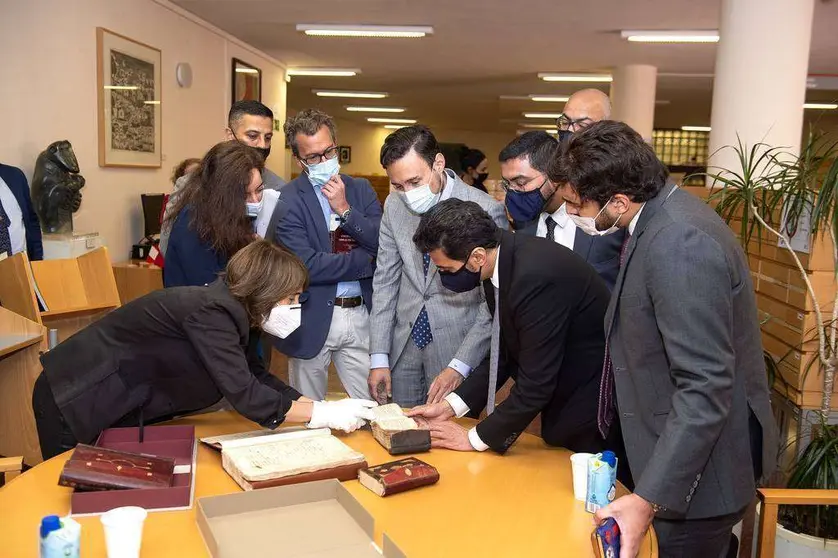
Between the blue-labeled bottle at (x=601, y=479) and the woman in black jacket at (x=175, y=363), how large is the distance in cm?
72

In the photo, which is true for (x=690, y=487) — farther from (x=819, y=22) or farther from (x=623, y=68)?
(x=623, y=68)

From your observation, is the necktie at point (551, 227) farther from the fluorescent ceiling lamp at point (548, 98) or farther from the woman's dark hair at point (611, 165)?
the fluorescent ceiling lamp at point (548, 98)

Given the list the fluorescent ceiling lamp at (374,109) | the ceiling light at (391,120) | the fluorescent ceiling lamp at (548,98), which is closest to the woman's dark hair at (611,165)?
the fluorescent ceiling lamp at (548,98)

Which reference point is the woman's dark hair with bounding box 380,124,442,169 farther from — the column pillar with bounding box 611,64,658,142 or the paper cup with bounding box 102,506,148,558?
the column pillar with bounding box 611,64,658,142

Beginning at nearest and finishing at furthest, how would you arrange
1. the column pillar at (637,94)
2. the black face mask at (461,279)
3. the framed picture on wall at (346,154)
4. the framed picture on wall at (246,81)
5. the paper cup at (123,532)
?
the paper cup at (123,532)
the black face mask at (461,279)
the framed picture on wall at (246,81)
the column pillar at (637,94)
the framed picture on wall at (346,154)

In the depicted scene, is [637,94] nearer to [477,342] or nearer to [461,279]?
[477,342]

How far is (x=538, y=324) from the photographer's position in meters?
2.04

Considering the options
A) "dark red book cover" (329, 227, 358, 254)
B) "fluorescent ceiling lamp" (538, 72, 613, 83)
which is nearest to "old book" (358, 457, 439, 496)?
"dark red book cover" (329, 227, 358, 254)

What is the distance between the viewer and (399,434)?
6.83 ft

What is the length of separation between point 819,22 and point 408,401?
605 cm

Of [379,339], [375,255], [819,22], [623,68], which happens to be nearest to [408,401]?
[379,339]

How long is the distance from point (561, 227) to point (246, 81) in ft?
22.4

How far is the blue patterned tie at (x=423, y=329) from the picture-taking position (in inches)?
110

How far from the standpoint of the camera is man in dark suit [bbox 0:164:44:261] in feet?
13.4
